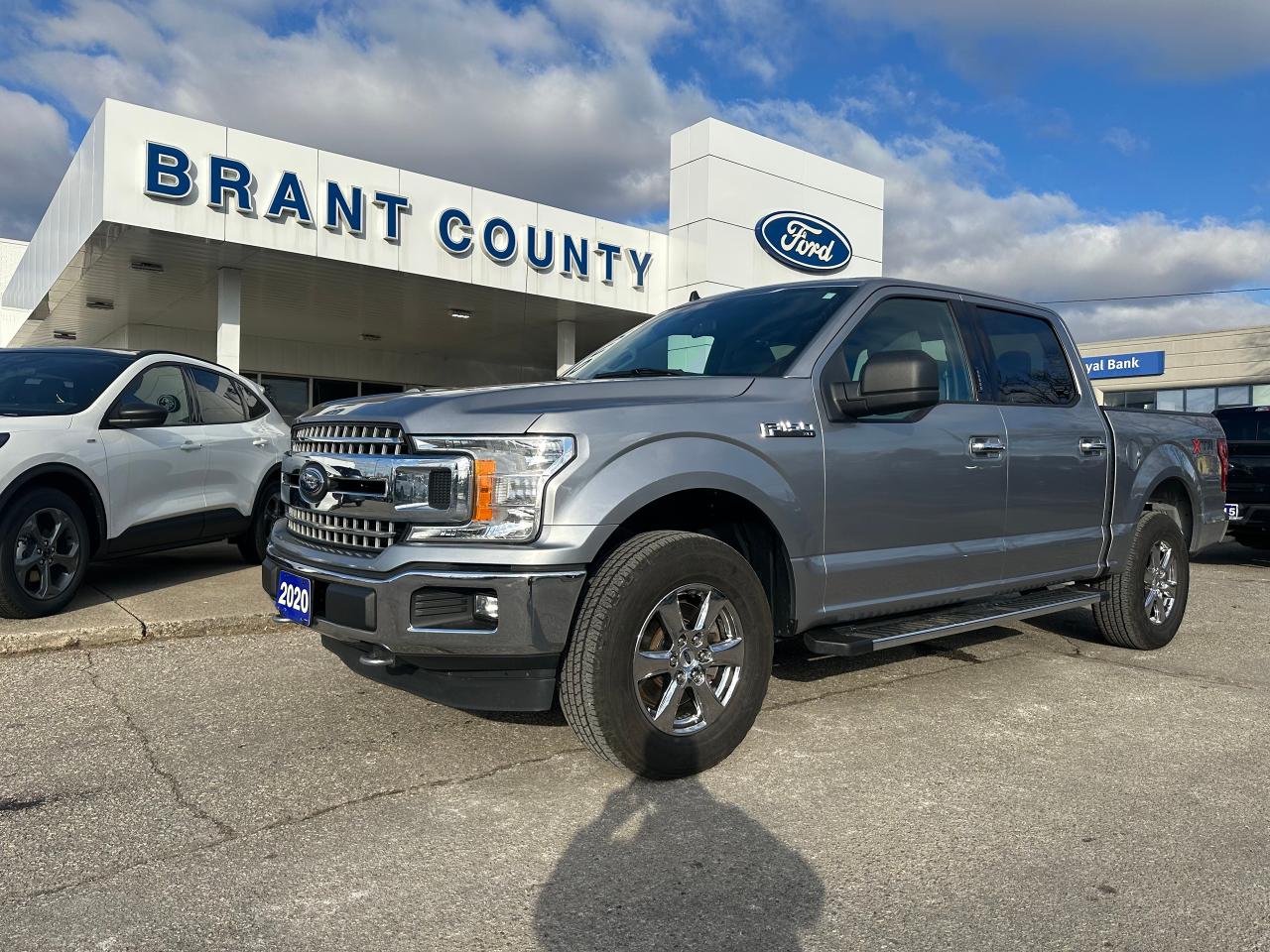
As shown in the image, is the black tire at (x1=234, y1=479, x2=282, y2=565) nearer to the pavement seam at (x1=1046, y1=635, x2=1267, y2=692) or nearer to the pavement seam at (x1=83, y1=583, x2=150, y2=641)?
the pavement seam at (x1=83, y1=583, x2=150, y2=641)

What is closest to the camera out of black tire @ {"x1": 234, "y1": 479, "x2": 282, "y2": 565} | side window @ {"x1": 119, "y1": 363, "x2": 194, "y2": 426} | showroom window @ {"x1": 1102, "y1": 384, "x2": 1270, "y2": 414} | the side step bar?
the side step bar

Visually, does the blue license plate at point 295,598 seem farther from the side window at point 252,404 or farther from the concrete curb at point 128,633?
the side window at point 252,404

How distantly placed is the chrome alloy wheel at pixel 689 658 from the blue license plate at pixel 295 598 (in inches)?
47.9

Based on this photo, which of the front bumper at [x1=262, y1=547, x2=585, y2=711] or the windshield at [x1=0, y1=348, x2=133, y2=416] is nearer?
the front bumper at [x1=262, y1=547, x2=585, y2=711]

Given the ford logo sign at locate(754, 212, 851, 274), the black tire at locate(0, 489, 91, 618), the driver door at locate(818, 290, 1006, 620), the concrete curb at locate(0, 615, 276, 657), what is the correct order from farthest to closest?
the ford logo sign at locate(754, 212, 851, 274) → the black tire at locate(0, 489, 91, 618) → the concrete curb at locate(0, 615, 276, 657) → the driver door at locate(818, 290, 1006, 620)

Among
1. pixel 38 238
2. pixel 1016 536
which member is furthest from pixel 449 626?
pixel 38 238

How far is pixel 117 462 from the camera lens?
6.06 meters

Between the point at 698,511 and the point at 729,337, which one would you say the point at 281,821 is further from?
the point at 729,337

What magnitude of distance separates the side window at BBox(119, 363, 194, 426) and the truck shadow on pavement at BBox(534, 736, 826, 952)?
15.5 feet

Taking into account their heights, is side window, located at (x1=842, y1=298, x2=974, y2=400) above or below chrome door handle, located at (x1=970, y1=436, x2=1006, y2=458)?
above

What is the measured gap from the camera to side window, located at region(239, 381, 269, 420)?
751 centimetres

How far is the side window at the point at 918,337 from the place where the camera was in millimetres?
4281

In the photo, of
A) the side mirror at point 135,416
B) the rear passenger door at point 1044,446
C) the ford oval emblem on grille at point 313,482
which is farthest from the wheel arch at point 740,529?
the side mirror at point 135,416

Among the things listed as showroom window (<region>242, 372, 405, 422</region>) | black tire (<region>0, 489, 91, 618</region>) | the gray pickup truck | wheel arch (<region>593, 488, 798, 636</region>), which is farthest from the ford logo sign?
wheel arch (<region>593, 488, 798, 636</region>)
